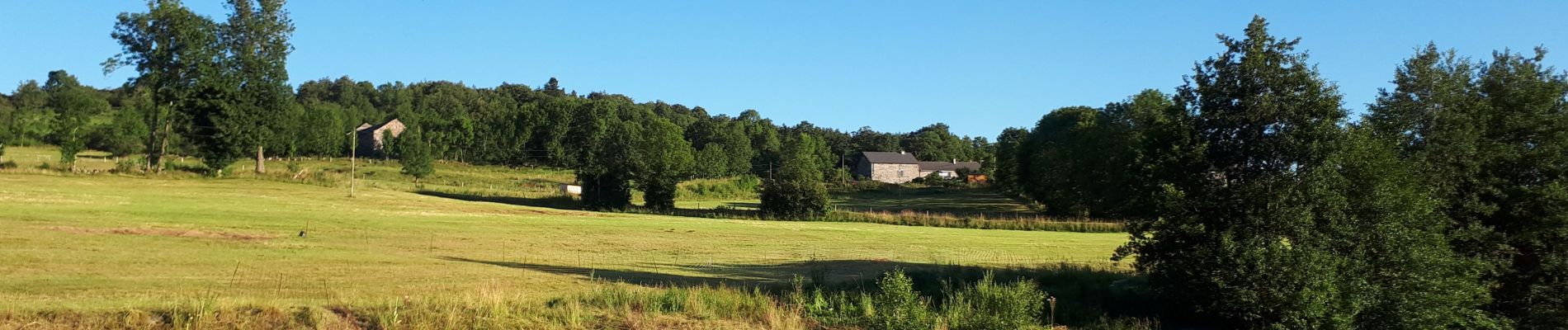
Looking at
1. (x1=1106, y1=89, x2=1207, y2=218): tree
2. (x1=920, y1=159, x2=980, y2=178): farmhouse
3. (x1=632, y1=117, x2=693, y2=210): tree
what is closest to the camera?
(x1=1106, y1=89, x2=1207, y2=218): tree

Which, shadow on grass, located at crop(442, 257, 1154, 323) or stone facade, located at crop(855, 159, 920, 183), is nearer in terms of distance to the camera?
shadow on grass, located at crop(442, 257, 1154, 323)

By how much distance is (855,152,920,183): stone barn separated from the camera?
152 m

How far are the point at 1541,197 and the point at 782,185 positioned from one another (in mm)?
47701

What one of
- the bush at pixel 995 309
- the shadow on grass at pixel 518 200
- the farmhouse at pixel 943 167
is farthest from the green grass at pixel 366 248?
the farmhouse at pixel 943 167

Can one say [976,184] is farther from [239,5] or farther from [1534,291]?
[1534,291]

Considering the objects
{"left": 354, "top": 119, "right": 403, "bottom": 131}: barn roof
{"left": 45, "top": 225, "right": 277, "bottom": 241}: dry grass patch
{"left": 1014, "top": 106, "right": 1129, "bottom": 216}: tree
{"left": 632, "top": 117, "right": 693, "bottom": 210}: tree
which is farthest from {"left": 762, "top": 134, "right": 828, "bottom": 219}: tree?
{"left": 354, "top": 119, "right": 403, "bottom": 131}: barn roof

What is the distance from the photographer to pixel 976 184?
12519 centimetres

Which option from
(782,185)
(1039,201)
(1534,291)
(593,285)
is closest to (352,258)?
(593,285)

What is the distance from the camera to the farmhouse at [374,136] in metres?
131

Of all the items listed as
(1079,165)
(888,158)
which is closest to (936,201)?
(1079,165)

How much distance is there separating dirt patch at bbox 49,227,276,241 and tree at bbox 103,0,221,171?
38.6 meters

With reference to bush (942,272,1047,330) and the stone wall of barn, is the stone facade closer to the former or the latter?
the stone wall of barn

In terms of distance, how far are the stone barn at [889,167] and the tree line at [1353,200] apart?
129m

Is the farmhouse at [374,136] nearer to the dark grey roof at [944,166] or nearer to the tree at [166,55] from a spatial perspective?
the tree at [166,55]
